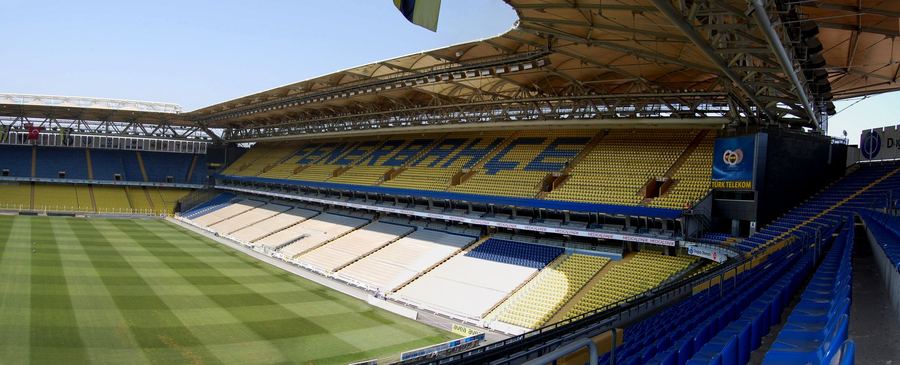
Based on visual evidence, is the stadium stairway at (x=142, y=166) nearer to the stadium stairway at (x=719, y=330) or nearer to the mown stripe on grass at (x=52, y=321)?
the mown stripe on grass at (x=52, y=321)

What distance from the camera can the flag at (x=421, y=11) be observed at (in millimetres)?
6372

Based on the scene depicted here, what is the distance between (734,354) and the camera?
4.20m

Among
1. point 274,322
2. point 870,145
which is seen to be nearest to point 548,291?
point 274,322

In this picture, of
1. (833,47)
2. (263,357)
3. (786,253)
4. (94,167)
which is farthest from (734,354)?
(94,167)

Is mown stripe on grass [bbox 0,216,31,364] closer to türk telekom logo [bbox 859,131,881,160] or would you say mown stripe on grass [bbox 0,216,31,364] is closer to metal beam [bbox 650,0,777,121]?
metal beam [bbox 650,0,777,121]

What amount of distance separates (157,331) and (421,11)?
1390 centimetres

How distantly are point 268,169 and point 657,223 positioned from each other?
3663 centimetres

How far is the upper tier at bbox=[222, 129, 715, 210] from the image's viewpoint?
22.4 m

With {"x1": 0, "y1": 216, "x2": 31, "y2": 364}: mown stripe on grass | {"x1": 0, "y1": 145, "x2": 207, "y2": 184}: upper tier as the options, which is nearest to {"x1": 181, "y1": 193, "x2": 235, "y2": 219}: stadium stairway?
Answer: {"x1": 0, "y1": 145, "x2": 207, "y2": 184}: upper tier

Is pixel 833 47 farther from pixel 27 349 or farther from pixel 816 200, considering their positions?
pixel 27 349

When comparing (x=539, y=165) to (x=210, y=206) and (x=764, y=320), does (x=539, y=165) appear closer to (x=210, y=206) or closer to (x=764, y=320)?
(x=764, y=320)

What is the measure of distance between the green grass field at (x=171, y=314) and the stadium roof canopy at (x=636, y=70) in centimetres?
1015

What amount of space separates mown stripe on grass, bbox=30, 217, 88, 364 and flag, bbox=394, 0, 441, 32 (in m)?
12.3

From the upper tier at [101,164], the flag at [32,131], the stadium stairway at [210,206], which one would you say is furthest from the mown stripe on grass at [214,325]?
the flag at [32,131]
